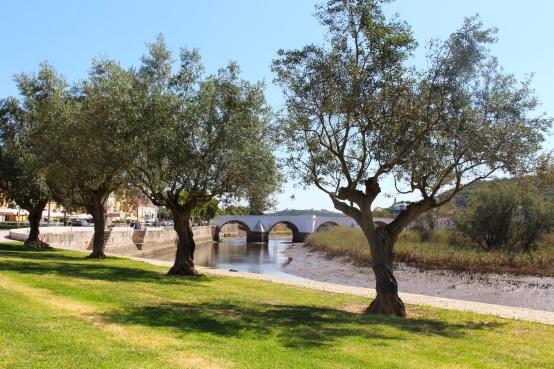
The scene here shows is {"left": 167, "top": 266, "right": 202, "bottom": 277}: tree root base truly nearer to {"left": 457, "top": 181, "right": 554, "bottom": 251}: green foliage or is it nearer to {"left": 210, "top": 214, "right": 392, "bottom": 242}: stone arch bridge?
{"left": 457, "top": 181, "right": 554, "bottom": 251}: green foliage

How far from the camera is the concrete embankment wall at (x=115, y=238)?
48688 millimetres

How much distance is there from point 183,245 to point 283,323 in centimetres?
1390

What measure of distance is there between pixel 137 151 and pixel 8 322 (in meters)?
13.5

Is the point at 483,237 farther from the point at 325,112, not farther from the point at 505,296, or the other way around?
the point at 325,112

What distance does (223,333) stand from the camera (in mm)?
11109

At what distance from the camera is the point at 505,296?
2997 centimetres

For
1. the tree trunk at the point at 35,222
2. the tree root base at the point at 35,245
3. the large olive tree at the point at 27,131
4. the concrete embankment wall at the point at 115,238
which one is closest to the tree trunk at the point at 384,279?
the large olive tree at the point at 27,131

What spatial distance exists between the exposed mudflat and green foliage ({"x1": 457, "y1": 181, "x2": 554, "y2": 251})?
9954mm

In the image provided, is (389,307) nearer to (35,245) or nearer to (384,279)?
(384,279)

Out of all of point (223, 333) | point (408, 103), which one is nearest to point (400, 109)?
point (408, 103)

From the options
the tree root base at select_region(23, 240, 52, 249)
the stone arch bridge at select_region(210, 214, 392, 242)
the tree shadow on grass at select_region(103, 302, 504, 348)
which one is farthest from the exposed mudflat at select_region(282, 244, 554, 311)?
the stone arch bridge at select_region(210, 214, 392, 242)

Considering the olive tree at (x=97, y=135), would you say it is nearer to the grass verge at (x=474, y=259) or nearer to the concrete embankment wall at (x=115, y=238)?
the concrete embankment wall at (x=115, y=238)

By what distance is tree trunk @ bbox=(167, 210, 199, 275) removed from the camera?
2586cm

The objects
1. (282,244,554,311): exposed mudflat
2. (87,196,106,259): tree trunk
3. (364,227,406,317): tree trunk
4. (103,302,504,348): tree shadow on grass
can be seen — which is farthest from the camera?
(87,196,106,259): tree trunk
